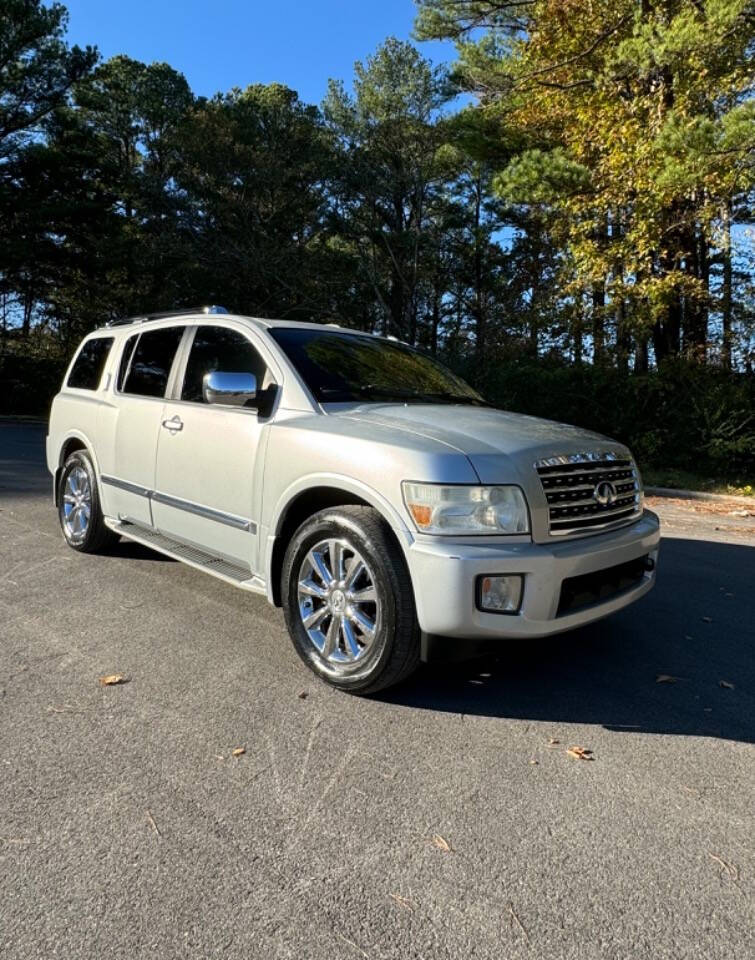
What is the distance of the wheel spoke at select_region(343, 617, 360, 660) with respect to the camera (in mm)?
3141

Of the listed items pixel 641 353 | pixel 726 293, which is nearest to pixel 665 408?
pixel 641 353

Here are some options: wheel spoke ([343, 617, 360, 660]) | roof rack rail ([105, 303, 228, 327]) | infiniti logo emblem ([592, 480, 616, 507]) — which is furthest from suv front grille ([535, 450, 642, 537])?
roof rack rail ([105, 303, 228, 327])

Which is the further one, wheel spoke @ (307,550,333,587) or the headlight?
wheel spoke @ (307,550,333,587)

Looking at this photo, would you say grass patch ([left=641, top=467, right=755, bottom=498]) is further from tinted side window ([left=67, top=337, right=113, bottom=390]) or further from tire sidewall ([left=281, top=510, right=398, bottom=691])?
tire sidewall ([left=281, top=510, right=398, bottom=691])

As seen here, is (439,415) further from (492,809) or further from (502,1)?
(502,1)

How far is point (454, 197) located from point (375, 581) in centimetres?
3139

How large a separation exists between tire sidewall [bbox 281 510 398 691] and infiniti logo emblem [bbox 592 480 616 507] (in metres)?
1.10

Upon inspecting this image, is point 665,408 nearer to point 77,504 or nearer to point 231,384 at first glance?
point 77,504

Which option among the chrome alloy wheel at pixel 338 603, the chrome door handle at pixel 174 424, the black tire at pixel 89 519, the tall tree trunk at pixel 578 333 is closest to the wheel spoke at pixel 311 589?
the chrome alloy wheel at pixel 338 603

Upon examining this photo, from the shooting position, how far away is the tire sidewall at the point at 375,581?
2.95 m

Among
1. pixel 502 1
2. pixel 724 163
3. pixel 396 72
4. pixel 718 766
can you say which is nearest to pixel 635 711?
pixel 718 766

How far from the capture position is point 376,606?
3.06 m

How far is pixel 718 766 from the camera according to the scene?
8.73ft

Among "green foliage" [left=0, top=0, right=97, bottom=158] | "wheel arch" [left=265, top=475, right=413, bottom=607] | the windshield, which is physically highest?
"green foliage" [left=0, top=0, right=97, bottom=158]
